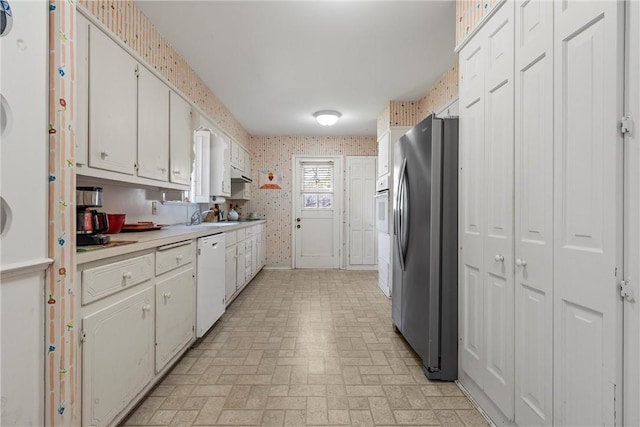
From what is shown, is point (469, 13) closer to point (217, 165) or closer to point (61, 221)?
point (61, 221)

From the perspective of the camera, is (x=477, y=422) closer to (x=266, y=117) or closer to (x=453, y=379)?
(x=453, y=379)

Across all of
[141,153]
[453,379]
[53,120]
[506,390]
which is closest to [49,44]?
[53,120]

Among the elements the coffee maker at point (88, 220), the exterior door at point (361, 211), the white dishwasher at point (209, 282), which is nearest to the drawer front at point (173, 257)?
the white dishwasher at point (209, 282)

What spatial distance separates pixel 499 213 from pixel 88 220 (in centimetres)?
208

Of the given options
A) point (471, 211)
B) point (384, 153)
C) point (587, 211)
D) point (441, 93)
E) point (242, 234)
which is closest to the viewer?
point (587, 211)

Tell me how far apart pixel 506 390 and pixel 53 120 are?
7.33 feet

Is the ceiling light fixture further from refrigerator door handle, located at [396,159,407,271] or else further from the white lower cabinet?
refrigerator door handle, located at [396,159,407,271]

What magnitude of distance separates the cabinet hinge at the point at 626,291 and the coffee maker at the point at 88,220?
6.76ft

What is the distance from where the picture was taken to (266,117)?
4586 millimetres

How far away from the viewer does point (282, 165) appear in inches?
227

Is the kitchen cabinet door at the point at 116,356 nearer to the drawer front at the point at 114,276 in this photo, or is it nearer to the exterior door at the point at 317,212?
the drawer front at the point at 114,276

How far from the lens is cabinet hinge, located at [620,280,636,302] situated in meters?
0.85

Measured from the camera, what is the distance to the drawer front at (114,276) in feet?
3.95

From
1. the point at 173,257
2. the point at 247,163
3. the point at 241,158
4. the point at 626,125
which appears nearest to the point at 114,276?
the point at 173,257
